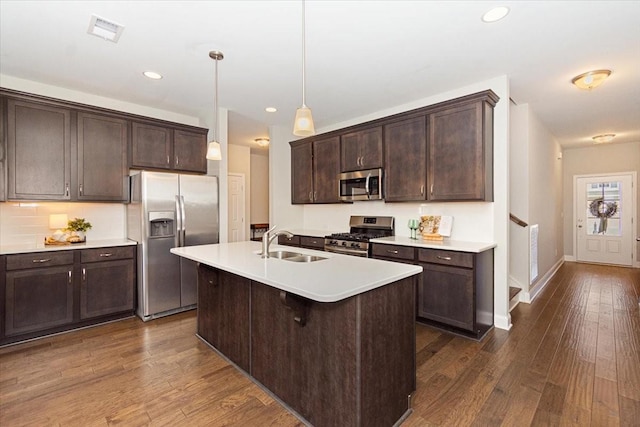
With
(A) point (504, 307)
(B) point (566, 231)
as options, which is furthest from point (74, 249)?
(B) point (566, 231)

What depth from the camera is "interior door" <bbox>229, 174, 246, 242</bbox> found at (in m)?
6.64

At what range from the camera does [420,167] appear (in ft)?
11.8

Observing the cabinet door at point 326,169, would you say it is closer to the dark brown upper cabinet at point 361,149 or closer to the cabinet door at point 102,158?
the dark brown upper cabinet at point 361,149

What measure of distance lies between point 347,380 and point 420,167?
267 centimetres

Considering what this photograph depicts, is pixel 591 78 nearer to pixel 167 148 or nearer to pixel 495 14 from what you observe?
pixel 495 14

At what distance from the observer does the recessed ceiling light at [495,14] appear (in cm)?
210

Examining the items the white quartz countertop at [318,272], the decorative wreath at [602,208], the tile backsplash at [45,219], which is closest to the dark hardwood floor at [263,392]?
the white quartz countertop at [318,272]

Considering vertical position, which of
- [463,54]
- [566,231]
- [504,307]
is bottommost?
Result: [504,307]

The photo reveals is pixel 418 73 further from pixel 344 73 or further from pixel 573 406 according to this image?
pixel 573 406

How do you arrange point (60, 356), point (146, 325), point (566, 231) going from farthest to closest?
point (566, 231), point (146, 325), point (60, 356)

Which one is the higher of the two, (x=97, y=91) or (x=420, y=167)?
(x=97, y=91)

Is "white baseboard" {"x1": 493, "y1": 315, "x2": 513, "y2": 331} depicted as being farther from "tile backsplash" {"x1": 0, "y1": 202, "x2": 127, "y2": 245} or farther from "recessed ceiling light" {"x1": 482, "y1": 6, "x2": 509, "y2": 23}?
"tile backsplash" {"x1": 0, "y1": 202, "x2": 127, "y2": 245}

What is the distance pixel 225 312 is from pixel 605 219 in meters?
8.13

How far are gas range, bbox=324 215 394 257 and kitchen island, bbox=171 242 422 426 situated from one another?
4.86 feet
